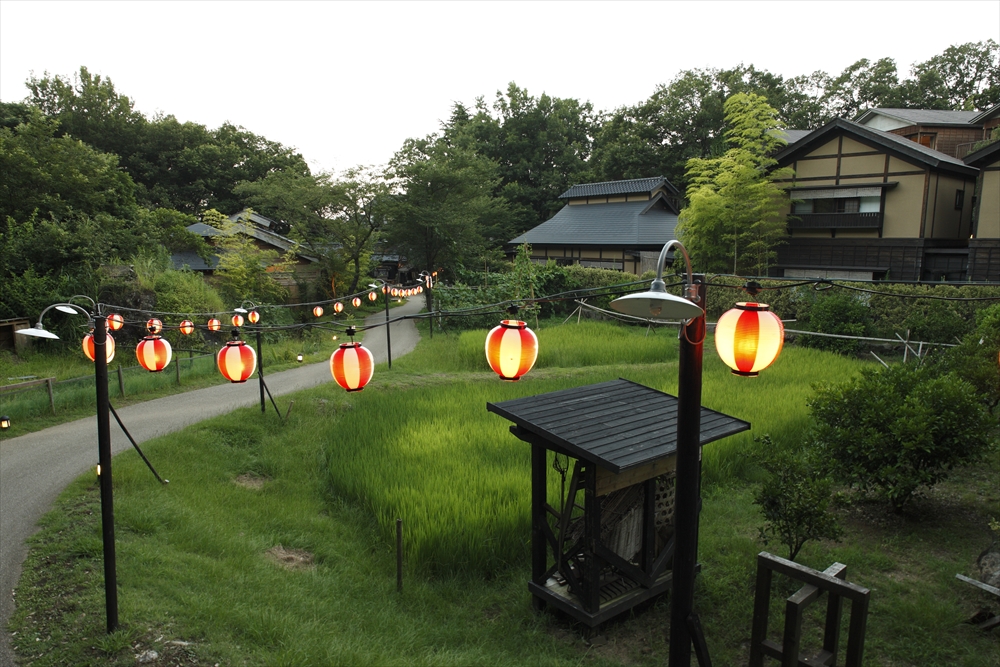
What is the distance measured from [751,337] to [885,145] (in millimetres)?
18888

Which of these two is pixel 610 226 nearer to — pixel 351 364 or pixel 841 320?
pixel 841 320

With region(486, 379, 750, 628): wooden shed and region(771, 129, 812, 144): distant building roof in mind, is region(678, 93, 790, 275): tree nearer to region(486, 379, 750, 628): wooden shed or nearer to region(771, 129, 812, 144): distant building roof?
region(771, 129, 812, 144): distant building roof

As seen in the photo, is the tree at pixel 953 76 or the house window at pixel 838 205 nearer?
the house window at pixel 838 205

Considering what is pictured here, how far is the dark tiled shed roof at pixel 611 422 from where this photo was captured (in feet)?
16.2

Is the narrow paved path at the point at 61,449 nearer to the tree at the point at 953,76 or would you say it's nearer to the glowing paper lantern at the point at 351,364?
the glowing paper lantern at the point at 351,364

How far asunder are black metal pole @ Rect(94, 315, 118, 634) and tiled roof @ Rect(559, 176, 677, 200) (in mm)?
25269

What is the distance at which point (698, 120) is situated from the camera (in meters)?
33.3

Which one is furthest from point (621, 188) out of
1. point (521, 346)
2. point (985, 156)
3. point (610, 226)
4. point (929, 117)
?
point (521, 346)

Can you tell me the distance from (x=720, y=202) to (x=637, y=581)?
16.8 metres

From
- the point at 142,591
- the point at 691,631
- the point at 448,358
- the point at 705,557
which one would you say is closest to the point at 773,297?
the point at 448,358

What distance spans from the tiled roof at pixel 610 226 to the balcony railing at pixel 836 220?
5.21 m

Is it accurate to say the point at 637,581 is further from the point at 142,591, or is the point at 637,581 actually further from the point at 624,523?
the point at 142,591

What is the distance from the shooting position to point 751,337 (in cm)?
378

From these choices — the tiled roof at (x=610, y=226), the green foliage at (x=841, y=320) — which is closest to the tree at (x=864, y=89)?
the tiled roof at (x=610, y=226)
